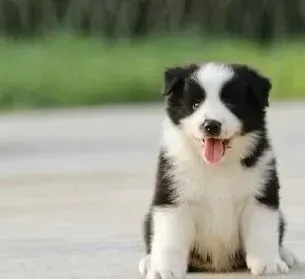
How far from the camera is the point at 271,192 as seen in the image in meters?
1.90

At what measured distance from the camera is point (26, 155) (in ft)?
13.4

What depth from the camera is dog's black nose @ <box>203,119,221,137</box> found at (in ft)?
5.88

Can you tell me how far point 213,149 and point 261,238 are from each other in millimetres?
193

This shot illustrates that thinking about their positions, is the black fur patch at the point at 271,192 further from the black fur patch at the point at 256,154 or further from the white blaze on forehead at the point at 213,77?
the white blaze on forehead at the point at 213,77

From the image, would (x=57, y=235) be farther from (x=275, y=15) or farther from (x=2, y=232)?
(x=275, y=15)

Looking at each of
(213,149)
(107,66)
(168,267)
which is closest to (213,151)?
(213,149)

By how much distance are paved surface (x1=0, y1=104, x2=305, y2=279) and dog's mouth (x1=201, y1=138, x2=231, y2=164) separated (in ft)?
0.79

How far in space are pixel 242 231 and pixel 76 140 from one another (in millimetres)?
2718

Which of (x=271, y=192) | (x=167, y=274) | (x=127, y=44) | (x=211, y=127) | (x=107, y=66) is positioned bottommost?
(x=107, y=66)

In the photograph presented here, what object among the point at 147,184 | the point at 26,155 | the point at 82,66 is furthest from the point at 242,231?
the point at 82,66

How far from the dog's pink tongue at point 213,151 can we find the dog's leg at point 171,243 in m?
0.10

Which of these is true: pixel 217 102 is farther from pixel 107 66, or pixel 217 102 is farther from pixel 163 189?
pixel 107 66

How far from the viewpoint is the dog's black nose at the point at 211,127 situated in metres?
1.79

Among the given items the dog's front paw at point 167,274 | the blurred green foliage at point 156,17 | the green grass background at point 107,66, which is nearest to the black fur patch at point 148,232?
the dog's front paw at point 167,274
